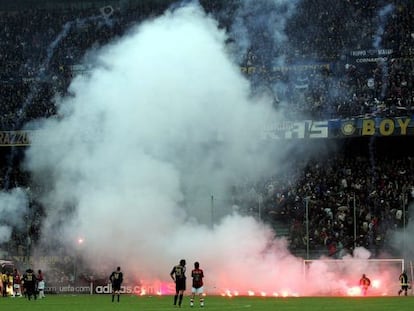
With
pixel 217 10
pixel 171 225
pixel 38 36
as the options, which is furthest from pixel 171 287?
pixel 38 36

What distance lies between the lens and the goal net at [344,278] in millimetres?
40750

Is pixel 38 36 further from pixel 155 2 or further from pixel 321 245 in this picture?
pixel 321 245

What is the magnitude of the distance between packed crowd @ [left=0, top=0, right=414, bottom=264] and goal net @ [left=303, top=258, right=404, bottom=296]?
0.88 metres

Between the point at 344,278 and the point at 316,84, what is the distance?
11766mm

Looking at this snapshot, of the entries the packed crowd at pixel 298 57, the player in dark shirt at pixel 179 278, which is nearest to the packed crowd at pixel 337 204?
the packed crowd at pixel 298 57

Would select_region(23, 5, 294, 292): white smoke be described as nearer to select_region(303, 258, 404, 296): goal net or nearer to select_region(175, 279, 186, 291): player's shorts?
select_region(303, 258, 404, 296): goal net

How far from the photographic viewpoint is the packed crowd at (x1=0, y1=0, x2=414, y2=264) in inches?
1665

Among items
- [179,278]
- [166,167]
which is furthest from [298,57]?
[179,278]

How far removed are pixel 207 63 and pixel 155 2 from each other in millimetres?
15432

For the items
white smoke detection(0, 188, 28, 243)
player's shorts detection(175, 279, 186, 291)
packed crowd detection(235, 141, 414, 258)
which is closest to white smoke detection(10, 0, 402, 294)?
packed crowd detection(235, 141, 414, 258)

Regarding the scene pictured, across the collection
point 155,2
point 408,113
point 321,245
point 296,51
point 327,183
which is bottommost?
point 321,245

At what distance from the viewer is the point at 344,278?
41.2 meters

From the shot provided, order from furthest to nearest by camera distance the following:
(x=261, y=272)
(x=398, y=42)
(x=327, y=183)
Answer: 1. (x=398, y=42)
2. (x=327, y=183)
3. (x=261, y=272)

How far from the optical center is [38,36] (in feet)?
193
